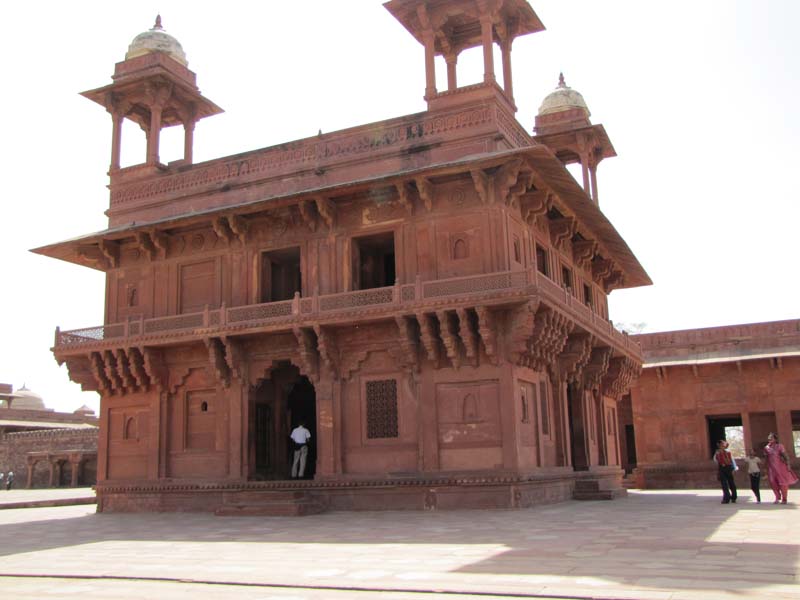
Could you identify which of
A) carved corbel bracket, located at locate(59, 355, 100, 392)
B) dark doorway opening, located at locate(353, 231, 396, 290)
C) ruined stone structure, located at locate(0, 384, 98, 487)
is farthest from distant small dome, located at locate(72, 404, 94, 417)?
dark doorway opening, located at locate(353, 231, 396, 290)

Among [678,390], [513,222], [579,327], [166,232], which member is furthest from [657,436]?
[166,232]

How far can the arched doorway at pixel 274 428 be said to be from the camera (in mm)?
19344

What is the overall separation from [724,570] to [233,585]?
4.20m

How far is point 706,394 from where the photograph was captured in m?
28.3

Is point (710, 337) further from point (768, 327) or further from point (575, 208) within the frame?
point (575, 208)

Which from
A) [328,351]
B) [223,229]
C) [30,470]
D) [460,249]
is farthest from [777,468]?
[30,470]

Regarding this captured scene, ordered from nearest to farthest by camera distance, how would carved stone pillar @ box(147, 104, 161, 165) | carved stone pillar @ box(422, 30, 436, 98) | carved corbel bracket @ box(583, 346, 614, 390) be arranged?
carved stone pillar @ box(422, 30, 436, 98), carved stone pillar @ box(147, 104, 161, 165), carved corbel bracket @ box(583, 346, 614, 390)

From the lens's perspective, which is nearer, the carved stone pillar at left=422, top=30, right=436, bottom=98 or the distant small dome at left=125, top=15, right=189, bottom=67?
the carved stone pillar at left=422, top=30, right=436, bottom=98

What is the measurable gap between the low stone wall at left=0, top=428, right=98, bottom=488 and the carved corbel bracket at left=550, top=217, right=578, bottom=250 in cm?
2856

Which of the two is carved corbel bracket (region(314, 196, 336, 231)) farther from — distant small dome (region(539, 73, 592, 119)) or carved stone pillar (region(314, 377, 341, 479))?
distant small dome (region(539, 73, 592, 119))

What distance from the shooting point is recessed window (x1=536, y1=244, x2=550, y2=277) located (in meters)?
19.6

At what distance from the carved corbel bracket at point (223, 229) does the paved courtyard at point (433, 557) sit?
7.52m

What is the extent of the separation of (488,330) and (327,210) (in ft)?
15.7

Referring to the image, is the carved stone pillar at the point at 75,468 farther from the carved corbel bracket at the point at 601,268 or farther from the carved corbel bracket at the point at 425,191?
the carved corbel bracket at the point at 425,191
